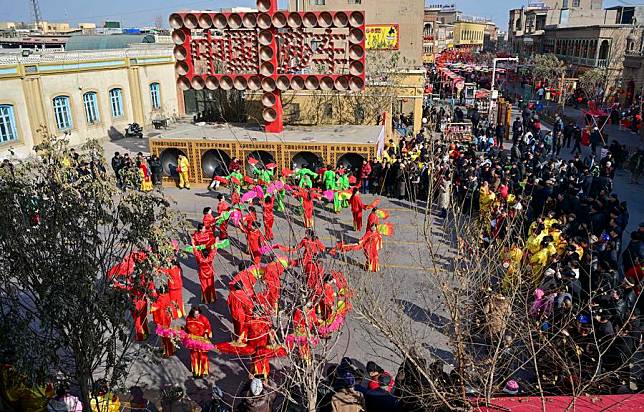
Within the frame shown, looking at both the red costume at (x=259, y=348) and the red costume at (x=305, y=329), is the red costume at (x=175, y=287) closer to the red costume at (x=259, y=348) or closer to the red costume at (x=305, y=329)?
the red costume at (x=259, y=348)

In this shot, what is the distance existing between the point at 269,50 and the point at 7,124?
42.8ft

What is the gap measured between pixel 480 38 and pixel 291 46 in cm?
9612

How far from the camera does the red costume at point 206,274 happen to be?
1073 cm

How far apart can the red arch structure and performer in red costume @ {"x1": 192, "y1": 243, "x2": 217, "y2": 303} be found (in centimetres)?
1016

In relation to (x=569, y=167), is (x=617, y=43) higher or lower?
higher

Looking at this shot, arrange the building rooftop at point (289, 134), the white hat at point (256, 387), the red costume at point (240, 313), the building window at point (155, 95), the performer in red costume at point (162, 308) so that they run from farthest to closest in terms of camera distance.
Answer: the building window at point (155, 95) < the building rooftop at point (289, 134) < the performer in red costume at point (162, 308) < the red costume at point (240, 313) < the white hat at point (256, 387)

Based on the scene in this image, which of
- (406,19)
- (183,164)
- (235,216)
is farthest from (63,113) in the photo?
(406,19)

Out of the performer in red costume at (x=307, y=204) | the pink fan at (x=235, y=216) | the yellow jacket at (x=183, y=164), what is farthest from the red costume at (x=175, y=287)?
the yellow jacket at (x=183, y=164)

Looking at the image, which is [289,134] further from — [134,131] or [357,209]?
[134,131]

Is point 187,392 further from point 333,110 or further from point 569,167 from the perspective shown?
point 333,110

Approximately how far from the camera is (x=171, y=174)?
20469 millimetres

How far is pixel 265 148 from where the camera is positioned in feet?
63.9

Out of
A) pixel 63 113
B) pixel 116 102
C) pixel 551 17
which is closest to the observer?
pixel 63 113

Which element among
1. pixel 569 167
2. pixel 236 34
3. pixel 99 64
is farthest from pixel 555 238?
pixel 99 64
